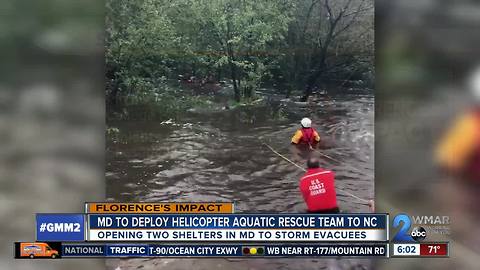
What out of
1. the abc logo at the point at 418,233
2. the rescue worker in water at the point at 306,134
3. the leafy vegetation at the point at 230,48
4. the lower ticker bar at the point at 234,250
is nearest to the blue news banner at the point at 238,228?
the lower ticker bar at the point at 234,250

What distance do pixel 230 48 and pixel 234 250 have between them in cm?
168

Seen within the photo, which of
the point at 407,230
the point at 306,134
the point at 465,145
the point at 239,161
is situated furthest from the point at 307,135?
the point at 465,145

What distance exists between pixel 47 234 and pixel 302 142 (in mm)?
2256

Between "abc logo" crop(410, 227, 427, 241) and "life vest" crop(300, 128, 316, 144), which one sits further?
"life vest" crop(300, 128, 316, 144)

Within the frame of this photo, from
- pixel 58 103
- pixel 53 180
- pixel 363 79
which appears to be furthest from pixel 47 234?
pixel 363 79

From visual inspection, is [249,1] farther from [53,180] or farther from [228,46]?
[53,180]

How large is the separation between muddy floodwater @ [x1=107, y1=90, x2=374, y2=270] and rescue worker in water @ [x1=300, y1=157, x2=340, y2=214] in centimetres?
6

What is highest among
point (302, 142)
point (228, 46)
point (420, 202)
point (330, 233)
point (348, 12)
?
point (348, 12)

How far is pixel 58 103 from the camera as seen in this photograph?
12.0ft

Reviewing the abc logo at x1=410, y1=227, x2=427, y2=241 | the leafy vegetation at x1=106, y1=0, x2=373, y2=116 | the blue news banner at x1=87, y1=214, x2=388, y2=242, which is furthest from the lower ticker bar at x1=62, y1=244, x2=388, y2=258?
the leafy vegetation at x1=106, y1=0, x2=373, y2=116

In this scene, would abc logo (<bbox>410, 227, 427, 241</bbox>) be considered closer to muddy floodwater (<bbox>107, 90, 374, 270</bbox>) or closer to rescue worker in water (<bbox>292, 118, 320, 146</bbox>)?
muddy floodwater (<bbox>107, 90, 374, 270</bbox>)

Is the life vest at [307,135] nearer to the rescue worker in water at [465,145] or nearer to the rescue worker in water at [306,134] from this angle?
the rescue worker in water at [306,134]

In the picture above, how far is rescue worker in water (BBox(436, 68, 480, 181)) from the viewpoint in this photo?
3609 millimetres

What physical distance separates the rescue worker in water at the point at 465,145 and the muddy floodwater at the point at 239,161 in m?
0.59
